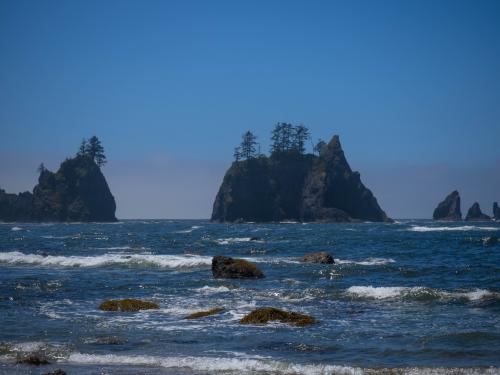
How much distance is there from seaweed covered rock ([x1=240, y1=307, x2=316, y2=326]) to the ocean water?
514mm

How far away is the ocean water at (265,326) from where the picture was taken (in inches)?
513

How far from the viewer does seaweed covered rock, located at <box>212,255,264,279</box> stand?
1152 inches

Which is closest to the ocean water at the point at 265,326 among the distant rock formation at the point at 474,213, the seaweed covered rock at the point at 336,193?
the seaweed covered rock at the point at 336,193

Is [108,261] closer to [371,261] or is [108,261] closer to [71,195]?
[371,261]

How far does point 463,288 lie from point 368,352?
39.5ft

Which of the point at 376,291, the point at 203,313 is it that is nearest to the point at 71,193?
the point at 376,291

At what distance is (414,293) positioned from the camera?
74.7 feet

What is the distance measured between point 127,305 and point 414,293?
36.7 feet

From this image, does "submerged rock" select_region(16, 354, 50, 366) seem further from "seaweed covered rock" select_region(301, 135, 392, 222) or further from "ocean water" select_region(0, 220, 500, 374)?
"seaweed covered rock" select_region(301, 135, 392, 222)

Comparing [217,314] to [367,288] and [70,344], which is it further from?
[367,288]

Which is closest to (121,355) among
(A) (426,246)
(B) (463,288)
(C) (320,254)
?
(B) (463,288)

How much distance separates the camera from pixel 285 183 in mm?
145250

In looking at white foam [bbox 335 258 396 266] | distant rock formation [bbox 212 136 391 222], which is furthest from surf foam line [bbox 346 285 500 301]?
distant rock formation [bbox 212 136 391 222]

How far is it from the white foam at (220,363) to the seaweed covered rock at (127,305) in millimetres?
6655
